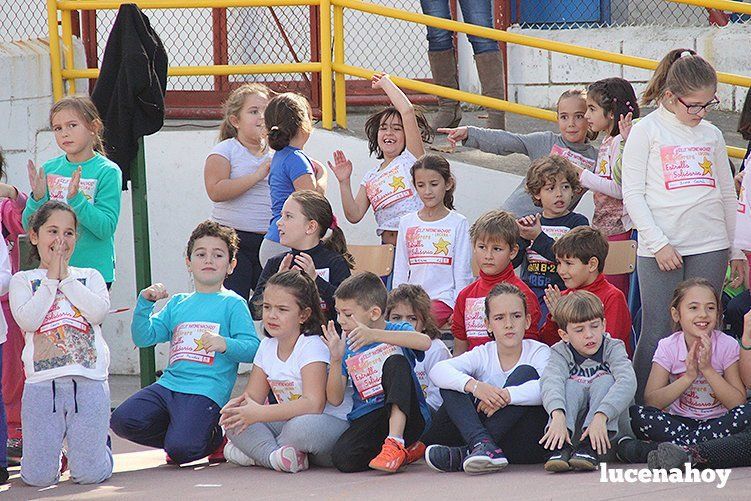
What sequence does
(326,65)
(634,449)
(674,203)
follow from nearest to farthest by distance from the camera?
(634,449) → (674,203) → (326,65)

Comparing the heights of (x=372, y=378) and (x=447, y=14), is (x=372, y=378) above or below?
below

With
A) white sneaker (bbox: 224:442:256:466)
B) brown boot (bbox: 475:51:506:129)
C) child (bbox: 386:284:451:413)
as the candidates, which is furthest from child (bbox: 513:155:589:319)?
brown boot (bbox: 475:51:506:129)

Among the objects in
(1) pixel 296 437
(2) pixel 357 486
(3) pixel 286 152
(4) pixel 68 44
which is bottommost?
(2) pixel 357 486

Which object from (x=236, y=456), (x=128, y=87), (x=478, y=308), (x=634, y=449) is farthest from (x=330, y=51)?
(x=634, y=449)

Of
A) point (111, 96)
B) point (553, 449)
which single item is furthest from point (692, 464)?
point (111, 96)

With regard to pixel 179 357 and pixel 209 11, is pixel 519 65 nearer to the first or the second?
pixel 209 11

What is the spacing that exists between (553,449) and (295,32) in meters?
5.79

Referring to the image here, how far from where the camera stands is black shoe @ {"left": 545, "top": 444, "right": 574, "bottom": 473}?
5156 mm

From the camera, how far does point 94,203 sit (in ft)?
21.0

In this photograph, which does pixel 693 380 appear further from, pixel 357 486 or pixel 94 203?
pixel 94 203

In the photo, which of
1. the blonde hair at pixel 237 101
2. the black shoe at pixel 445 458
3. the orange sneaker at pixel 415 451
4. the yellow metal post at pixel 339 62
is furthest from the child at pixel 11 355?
the yellow metal post at pixel 339 62

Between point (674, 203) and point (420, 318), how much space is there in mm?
1304

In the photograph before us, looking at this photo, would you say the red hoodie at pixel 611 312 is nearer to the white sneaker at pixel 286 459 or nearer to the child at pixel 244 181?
the white sneaker at pixel 286 459

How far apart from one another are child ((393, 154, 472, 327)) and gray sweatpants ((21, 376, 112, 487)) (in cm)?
177
